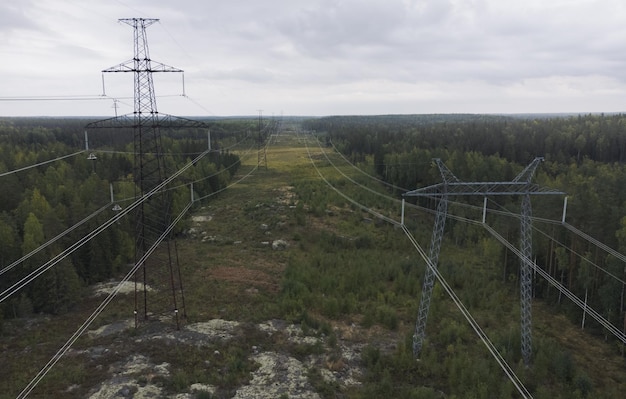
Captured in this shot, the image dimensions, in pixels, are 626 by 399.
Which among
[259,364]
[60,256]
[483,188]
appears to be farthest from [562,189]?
[60,256]

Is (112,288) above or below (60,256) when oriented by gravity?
below

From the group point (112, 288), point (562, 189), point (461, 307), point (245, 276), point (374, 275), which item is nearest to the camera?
point (461, 307)

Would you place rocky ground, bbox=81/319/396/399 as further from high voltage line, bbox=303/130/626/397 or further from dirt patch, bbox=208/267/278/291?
high voltage line, bbox=303/130/626/397

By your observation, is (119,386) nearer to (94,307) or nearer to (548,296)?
(94,307)

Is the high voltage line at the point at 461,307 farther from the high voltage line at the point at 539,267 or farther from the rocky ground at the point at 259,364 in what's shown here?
the rocky ground at the point at 259,364

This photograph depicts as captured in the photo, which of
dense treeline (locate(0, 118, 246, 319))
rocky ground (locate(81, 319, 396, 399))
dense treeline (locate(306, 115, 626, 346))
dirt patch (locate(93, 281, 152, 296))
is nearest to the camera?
rocky ground (locate(81, 319, 396, 399))

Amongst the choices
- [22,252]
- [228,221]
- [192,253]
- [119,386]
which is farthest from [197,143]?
[119,386]

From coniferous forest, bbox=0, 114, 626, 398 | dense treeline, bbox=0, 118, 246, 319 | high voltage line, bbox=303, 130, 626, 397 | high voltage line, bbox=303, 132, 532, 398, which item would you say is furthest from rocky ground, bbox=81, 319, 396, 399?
high voltage line, bbox=303, 130, 626, 397

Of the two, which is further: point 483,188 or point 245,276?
point 245,276

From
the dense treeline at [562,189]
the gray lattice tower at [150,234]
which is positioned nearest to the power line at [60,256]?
the gray lattice tower at [150,234]

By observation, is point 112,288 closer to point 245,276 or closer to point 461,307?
point 245,276

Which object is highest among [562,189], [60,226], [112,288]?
[562,189]
